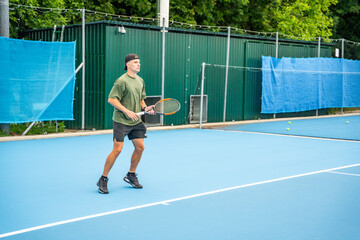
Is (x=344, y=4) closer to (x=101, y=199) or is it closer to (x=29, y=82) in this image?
(x=29, y=82)

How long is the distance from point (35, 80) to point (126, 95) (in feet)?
23.6

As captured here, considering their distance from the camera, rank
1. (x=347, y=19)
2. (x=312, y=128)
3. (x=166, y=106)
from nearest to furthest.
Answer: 1. (x=166, y=106)
2. (x=312, y=128)
3. (x=347, y=19)

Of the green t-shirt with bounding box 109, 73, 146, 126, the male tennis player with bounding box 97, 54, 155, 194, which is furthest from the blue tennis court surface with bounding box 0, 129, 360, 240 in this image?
the green t-shirt with bounding box 109, 73, 146, 126

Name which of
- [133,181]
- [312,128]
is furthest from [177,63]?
[133,181]

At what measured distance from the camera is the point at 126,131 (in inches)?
308

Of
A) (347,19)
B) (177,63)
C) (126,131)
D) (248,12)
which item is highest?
(347,19)

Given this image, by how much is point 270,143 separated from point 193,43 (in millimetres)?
6217

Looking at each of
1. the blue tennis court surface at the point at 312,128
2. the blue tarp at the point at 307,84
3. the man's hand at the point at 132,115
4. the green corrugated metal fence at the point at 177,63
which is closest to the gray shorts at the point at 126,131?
the man's hand at the point at 132,115

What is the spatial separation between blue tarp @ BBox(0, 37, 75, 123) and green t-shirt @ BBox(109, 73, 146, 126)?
674 cm

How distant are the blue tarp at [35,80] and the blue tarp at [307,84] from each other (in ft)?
30.1

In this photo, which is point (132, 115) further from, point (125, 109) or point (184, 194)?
point (184, 194)

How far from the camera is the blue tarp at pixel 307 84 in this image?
2195 cm

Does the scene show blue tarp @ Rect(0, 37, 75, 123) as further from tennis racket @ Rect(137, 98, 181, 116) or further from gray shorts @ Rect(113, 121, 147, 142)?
gray shorts @ Rect(113, 121, 147, 142)

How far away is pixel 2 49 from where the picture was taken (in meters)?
13.7
